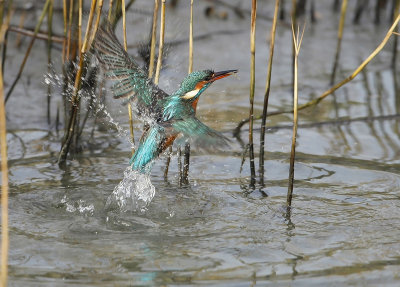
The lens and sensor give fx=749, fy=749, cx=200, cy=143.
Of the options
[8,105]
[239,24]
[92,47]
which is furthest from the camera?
[239,24]

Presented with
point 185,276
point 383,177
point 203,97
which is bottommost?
point 185,276

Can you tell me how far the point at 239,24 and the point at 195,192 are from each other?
→ 4877 mm

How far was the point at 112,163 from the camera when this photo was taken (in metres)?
5.54

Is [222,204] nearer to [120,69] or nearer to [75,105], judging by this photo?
[120,69]

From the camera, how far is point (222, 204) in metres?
4.71

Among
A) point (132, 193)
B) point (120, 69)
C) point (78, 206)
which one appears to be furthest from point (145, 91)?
point (78, 206)

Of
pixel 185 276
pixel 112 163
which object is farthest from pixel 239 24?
pixel 185 276

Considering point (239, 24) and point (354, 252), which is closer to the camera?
point (354, 252)

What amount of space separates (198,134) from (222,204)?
0.94m

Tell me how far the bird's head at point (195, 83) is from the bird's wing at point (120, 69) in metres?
0.22

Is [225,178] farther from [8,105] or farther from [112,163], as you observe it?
[8,105]

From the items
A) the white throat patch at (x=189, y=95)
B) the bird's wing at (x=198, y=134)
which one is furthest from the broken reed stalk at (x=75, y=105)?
the bird's wing at (x=198, y=134)

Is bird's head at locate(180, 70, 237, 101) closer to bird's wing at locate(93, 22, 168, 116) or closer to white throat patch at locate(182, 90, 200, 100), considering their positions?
white throat patch at locate(182, 90, 200, 100)

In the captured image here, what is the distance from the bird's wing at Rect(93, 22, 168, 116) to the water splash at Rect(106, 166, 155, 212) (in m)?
0.51
